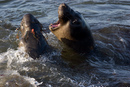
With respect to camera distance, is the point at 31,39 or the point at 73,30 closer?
the point at 31,39

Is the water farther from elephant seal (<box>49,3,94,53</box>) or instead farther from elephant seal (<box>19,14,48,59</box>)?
elephant seal (<box>49,3,94,53</box>)

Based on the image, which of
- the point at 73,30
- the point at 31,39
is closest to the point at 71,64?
the point at 73,30

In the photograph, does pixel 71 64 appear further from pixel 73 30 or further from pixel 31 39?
pixel 31 39

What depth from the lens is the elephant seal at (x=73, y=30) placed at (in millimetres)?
4137

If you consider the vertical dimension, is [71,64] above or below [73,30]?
below

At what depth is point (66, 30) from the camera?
4.25 meters

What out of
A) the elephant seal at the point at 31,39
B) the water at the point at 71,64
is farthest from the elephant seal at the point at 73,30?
the elephant seal at the point at 31,39

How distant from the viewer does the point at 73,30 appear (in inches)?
166

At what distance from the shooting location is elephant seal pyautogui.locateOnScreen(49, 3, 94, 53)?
414 cm

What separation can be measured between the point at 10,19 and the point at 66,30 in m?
4.55

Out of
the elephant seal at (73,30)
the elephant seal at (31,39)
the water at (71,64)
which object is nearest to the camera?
the water at (71,64)

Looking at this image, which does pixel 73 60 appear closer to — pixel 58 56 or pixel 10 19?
pixel 58 56

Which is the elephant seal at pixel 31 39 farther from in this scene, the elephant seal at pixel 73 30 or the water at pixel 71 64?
the elephant seal at pixel 73 30

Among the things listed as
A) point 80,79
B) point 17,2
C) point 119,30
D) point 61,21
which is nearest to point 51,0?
point 17,2
